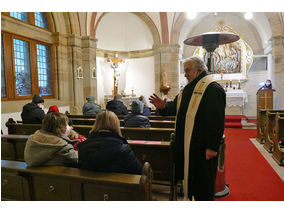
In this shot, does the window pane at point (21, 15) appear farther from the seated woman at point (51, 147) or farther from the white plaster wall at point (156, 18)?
the seated woman at point (51, 147)

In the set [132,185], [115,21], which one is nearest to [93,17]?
[115,21]

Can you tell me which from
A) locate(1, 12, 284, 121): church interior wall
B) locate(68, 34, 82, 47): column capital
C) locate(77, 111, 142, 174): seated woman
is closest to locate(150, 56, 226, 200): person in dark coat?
locate(77, 111, 142, 174): seated woman

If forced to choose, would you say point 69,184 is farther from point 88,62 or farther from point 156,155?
point 88,62

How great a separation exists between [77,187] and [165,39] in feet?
36.0

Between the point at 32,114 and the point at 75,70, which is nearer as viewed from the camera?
the point at 32,114

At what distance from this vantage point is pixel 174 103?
303cm

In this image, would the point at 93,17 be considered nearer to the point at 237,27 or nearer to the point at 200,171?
the point at 237,27

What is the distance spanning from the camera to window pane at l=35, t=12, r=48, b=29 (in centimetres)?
814

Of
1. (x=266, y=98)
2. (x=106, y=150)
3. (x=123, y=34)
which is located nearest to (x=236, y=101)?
(x=266, y=98)

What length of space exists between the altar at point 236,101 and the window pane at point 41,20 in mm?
9310

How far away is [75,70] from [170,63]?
17.0ft

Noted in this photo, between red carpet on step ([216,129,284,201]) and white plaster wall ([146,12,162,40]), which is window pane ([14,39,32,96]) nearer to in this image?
white plaster wall ([146,12,162,40])

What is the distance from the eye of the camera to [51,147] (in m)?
2.10

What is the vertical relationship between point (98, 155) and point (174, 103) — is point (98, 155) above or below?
below
